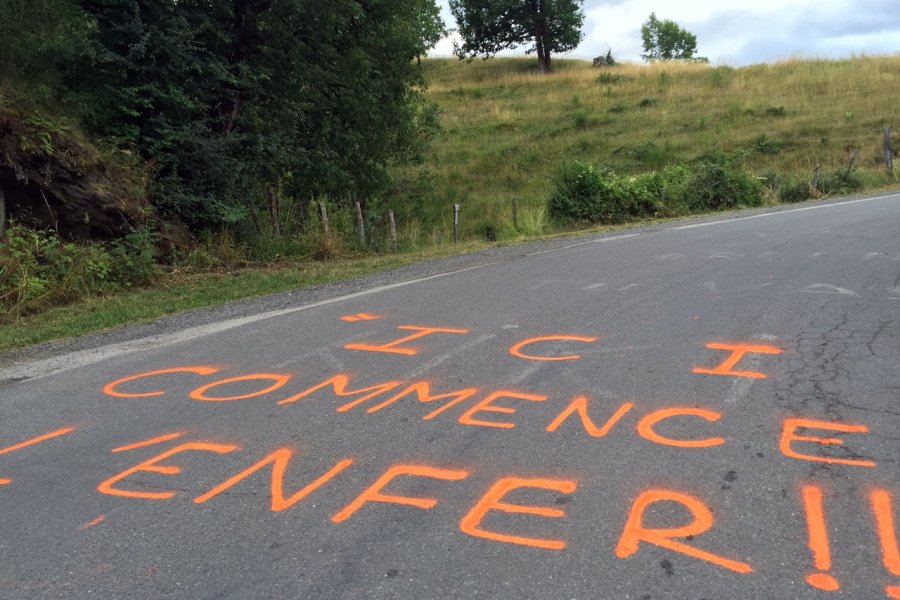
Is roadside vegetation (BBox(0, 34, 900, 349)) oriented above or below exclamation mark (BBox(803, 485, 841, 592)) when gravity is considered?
above

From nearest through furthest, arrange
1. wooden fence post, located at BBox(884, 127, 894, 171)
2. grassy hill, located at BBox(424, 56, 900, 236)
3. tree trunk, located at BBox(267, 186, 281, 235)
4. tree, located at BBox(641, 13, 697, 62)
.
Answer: tree trunk, located at BBox(267, 186, 281, 235)
wooden fence post, located at BBox(884, 127, 894, 171)
grassy hill, located at BBox(424, 56, 900, 236)
tree, located at BBox(641, 13, 697, 62)

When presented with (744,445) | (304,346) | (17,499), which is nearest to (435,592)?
(744,445)

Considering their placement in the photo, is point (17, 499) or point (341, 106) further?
point (341, 106)

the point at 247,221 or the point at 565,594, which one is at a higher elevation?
the point at 247,221

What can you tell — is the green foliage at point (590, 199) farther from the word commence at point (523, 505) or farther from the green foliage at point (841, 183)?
the word commence at point (523, 505)

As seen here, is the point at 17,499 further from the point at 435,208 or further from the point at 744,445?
the point at 435,208

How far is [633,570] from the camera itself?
2793 mm

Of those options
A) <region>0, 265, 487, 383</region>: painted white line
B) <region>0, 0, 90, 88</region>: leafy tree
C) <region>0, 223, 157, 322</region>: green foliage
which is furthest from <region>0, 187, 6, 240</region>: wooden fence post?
<region>0, 265, 487, 383</region>: painted white line

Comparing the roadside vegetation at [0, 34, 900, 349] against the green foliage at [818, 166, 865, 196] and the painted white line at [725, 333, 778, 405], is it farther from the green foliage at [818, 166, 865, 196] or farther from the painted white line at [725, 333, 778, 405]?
the painted white line at [725, 333, 778, 405]

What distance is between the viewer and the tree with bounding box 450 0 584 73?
46.9 meters

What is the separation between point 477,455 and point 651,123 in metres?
30.4

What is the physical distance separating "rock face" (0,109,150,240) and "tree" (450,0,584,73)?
38651 mm

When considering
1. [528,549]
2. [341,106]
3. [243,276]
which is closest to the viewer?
[528,549]

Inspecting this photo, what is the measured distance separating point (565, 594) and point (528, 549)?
310 mm
